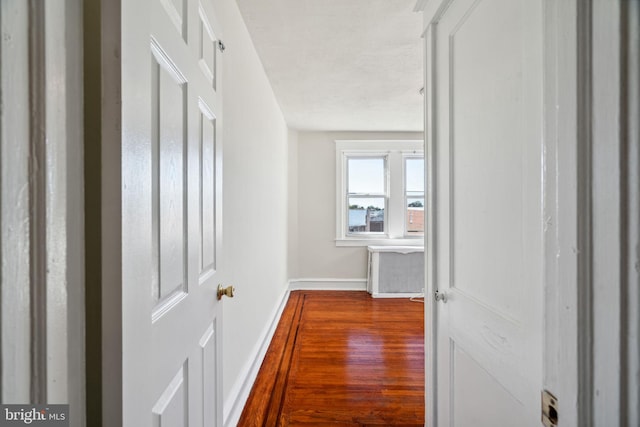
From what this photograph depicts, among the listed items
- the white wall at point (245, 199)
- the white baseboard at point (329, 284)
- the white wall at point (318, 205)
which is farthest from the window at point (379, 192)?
the white wall at point (245, 199)

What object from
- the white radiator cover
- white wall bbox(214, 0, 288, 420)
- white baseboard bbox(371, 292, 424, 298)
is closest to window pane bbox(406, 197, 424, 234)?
the white radiator cover

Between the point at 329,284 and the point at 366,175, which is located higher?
the point at 366,175

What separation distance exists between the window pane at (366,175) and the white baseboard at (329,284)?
4.60 feet

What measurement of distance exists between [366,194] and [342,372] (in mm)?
2972

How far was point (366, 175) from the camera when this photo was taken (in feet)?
15.8

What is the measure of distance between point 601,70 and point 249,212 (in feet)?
6.57

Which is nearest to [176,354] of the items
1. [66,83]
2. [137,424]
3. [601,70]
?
[137,424]

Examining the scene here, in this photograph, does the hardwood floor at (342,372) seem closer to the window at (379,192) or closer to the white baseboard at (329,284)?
the white baseboard at (329,284)

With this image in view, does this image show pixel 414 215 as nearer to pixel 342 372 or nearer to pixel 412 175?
pixel 412 175

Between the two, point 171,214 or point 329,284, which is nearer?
point 171,214

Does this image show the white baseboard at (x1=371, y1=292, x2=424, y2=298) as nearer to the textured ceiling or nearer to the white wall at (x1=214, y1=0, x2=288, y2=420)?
the white wall at (x1=214, y1=0, x2=288, y2=420)

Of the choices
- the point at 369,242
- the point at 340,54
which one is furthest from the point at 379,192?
the point at 340,54

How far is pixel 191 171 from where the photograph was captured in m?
0.90

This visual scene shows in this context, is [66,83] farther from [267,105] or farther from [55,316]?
[267,105]
